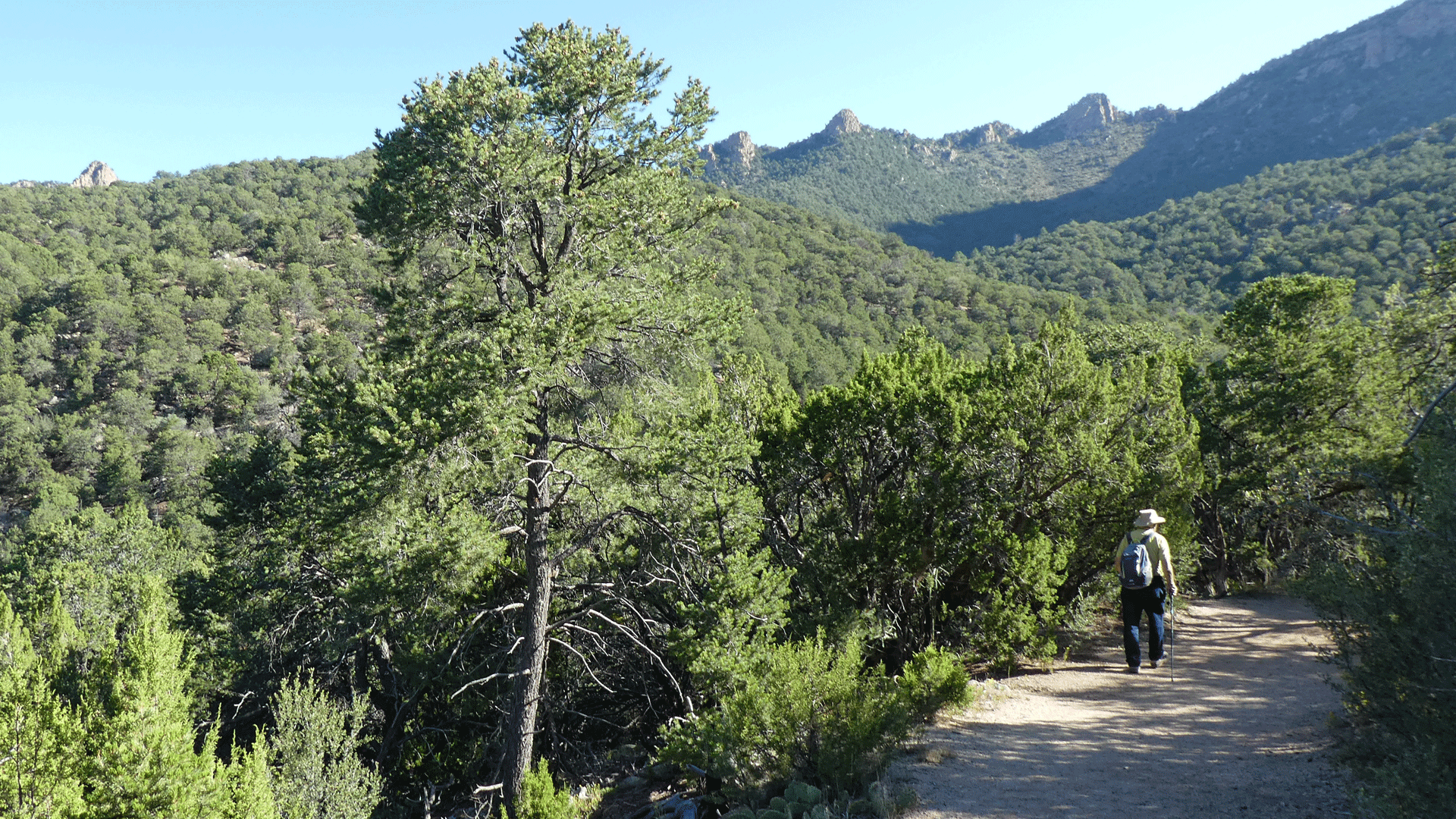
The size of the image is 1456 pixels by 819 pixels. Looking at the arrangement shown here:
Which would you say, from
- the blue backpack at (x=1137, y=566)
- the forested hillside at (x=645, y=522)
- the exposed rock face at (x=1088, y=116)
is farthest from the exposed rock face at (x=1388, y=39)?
the blue backpack at (x=1137, y=566)

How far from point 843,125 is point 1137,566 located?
502 feet

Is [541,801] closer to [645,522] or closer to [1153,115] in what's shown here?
[645,522]

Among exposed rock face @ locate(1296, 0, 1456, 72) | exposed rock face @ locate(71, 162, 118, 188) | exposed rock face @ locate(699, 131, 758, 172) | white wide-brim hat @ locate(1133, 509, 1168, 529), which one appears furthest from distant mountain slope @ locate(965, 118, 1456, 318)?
exposed rock face @ locate(71, 162, 118, 188)

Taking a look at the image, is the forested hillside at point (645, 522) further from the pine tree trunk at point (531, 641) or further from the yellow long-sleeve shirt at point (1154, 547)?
the yellow long-sleeve shirt at point (1154, 547)

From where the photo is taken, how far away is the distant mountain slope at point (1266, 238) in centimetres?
→ 4938

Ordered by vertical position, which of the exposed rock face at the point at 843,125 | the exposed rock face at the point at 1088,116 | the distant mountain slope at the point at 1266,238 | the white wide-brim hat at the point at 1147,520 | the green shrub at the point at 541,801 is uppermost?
the exposed rock face at the point at 1088,116

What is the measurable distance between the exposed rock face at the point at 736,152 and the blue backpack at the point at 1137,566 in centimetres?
13391

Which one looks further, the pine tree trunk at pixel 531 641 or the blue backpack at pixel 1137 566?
the pine tree trunk at pixel 531 641

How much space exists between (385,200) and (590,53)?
9.67 ft

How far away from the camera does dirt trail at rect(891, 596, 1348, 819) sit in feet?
15.9

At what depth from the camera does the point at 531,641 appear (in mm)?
8406

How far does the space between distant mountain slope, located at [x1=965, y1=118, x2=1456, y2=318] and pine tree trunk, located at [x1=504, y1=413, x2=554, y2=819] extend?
46981 millimetres

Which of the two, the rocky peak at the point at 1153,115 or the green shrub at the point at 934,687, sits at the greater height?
the rocky peak at the point at 1153,115

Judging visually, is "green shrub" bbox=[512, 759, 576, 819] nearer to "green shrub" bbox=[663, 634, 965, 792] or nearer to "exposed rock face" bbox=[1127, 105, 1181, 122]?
"green shrub" bbox=[663, 634, 965, 792]
